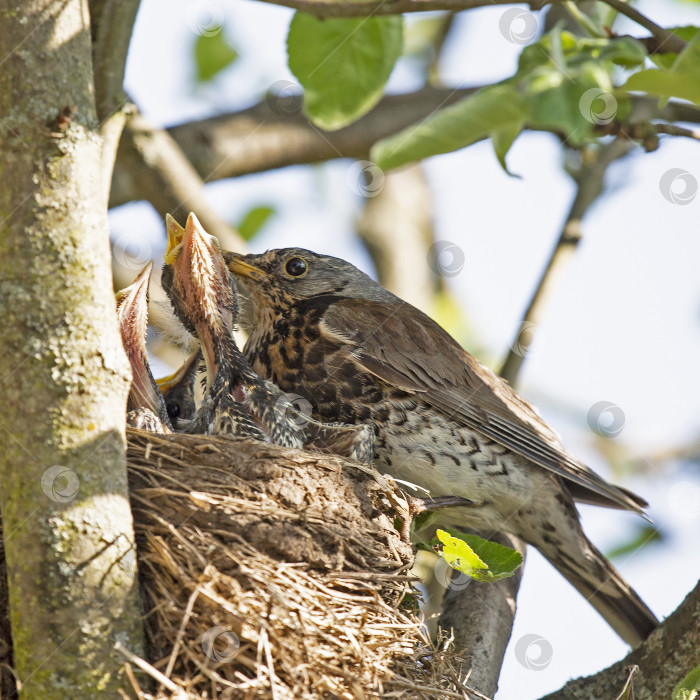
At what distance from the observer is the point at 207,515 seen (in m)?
3.09

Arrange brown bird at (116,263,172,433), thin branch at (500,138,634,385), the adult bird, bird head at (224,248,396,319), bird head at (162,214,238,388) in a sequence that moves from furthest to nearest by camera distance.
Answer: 1. thin branch at (500,138,634,385)
2. bird head at (224,248,396,319)
3. bird head at (162,214,238,388)
4. brown bird at (116,263,172,433)
5. the adult bird

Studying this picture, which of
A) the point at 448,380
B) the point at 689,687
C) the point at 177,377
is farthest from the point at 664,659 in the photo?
the point at 177,377

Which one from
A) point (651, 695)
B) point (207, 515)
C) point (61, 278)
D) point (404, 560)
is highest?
point (61, 278)

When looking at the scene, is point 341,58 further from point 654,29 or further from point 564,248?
point 564,248

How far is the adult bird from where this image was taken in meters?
4.08

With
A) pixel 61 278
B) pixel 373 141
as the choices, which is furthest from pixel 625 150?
pixel 61 278

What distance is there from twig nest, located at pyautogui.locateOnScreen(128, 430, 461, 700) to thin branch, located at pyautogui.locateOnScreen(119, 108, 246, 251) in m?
1.86

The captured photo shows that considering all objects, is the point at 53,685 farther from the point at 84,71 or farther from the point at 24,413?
the point at 84,71

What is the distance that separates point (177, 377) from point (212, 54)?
3.28 metres

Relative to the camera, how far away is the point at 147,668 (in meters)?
2.48

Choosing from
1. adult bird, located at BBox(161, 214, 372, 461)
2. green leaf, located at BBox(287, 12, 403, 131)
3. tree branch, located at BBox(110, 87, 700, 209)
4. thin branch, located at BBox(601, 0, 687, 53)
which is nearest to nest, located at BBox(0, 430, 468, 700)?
adult bird, located at BBox(161, 214, 372, 461)

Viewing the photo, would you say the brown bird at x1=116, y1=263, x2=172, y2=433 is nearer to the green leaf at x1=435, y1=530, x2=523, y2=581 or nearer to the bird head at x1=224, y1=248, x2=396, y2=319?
the bird head at x1=224, y1=248, x2=396, y2=319

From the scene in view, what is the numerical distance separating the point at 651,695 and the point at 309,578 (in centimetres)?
138

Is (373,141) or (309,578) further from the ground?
(373,141)
